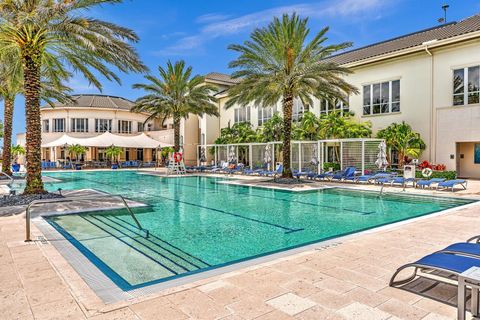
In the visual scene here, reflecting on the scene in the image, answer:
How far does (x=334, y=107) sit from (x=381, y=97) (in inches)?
145

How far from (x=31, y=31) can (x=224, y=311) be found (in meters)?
Result: 12.8

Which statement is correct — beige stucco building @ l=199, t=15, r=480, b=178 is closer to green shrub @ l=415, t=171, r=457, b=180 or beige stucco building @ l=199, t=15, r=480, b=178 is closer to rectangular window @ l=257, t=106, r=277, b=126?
green shrub @ l=415, t=171, r=457, b=180

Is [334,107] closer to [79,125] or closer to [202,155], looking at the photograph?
[202,155]

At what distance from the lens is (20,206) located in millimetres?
11133

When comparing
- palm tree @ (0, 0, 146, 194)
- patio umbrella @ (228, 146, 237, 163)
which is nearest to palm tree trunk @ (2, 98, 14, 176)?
palm tree @ (0, 0, 146, 194)

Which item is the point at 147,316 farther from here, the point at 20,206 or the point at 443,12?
the point at 443,12

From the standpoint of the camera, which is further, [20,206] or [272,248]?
[20,206]

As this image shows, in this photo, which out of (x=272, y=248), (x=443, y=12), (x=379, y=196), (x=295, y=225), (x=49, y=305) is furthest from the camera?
(x=443, y=12)

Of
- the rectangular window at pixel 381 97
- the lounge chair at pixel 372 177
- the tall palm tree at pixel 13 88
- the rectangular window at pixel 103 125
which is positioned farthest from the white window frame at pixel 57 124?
the lounge chair at pixel 372 177

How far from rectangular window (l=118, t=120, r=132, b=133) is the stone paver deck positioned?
4551cm

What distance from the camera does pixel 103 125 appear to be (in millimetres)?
47750

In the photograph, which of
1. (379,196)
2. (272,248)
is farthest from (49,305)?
(379,196)

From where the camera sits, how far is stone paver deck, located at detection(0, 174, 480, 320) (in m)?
3.81

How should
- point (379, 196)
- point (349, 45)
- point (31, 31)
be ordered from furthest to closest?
A: 1. point (349, 45)
2. point (379, 196)
3. point (31, 31)
